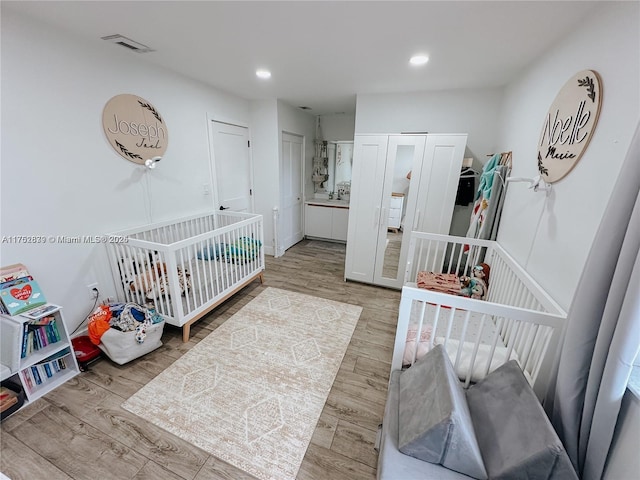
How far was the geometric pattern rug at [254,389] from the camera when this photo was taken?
54.8 inches

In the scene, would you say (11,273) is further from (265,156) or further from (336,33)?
(265,156)

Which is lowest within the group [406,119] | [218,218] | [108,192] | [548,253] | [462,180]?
[218,218]

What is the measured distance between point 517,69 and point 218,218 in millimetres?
3531

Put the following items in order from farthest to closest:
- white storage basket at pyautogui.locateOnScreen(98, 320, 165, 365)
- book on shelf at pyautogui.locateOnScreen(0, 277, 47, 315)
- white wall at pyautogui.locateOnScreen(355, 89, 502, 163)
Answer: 1. white wall at pyautogui.locateOnScreen(355, 89, 502, 163)
2. white storage basket at pyautogui.locateOnScreen(98, 320, 165, 365)
3. book on shelf at pyautogui.locateOnScreen(0, 277, 47, 315)

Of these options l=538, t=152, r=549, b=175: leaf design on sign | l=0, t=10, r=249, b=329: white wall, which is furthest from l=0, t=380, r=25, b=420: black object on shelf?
l=538, t=152, r=549, b=175: leaf design on sign

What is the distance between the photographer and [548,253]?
1.50m

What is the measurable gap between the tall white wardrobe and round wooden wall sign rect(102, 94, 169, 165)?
2081 mm

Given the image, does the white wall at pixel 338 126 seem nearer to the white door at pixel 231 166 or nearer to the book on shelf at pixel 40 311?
the white door at pixel 231 166

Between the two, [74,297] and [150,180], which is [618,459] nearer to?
[74,297]

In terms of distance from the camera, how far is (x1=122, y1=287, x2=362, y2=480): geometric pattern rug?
1.39 metres

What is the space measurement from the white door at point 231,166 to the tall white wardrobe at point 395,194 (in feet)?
5.72

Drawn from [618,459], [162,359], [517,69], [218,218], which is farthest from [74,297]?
[517,69]

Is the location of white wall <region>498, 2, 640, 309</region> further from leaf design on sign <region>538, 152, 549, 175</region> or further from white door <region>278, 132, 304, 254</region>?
white door <region>278, 132, 304, 254</region>

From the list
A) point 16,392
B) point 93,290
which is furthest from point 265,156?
point 16,392
